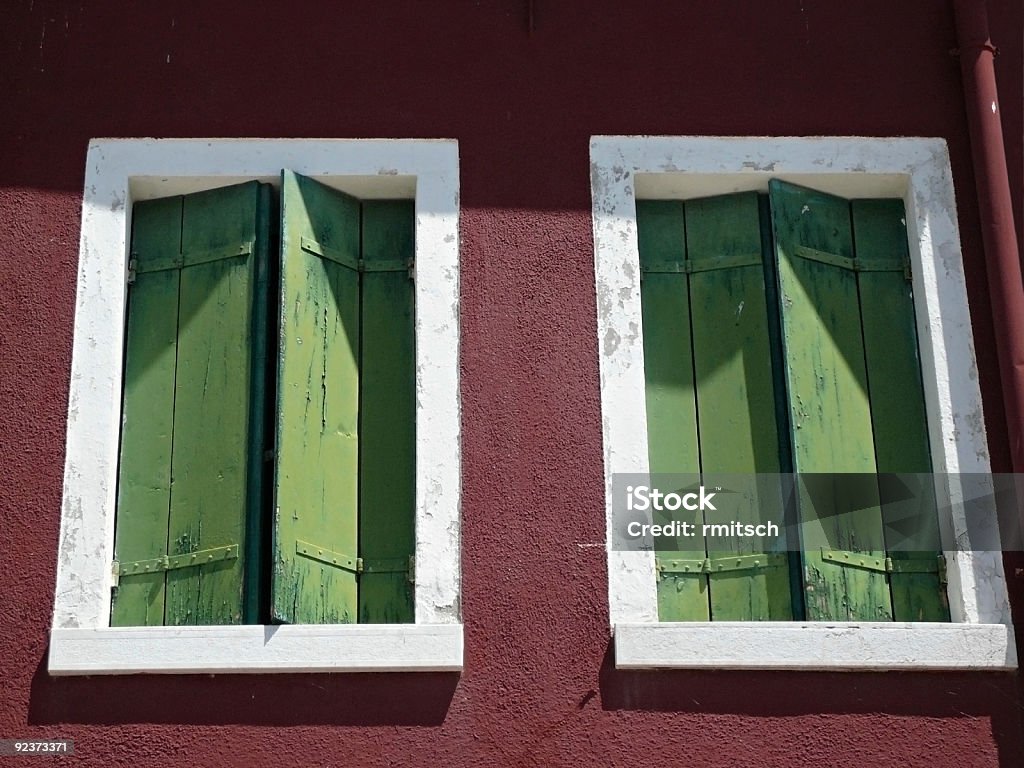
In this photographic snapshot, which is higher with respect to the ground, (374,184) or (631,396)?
(374,184)

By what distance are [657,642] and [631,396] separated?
0.88 meters

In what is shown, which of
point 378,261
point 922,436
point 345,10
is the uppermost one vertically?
point 345,10

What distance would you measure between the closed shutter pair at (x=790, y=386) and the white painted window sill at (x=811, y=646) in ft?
0.67

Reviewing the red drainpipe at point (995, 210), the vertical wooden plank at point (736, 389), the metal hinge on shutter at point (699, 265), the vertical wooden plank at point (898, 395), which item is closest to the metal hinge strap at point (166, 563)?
the vertical wooden plank at point (736, 389)

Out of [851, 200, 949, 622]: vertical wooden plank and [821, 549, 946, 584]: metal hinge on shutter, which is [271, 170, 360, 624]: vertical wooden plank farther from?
[851, 200, 949, 622]: vertical wooden plank

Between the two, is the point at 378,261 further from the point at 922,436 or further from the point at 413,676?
the point at 922,436

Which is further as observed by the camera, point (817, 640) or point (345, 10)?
point (345, 10)

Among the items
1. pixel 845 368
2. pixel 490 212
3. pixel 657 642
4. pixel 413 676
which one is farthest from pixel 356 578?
pixel 845 368

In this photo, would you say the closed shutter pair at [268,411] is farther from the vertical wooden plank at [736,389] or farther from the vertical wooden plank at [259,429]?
the vertical wooden plank at [736,389]

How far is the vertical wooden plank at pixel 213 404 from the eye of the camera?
18.6 ft

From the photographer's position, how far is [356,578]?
18.8 feet

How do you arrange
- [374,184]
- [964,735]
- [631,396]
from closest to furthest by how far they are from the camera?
[964,735] → [631,396] → [374,184]

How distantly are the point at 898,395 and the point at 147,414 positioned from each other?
2.65m

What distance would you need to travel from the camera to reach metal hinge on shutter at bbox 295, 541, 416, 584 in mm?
5676
